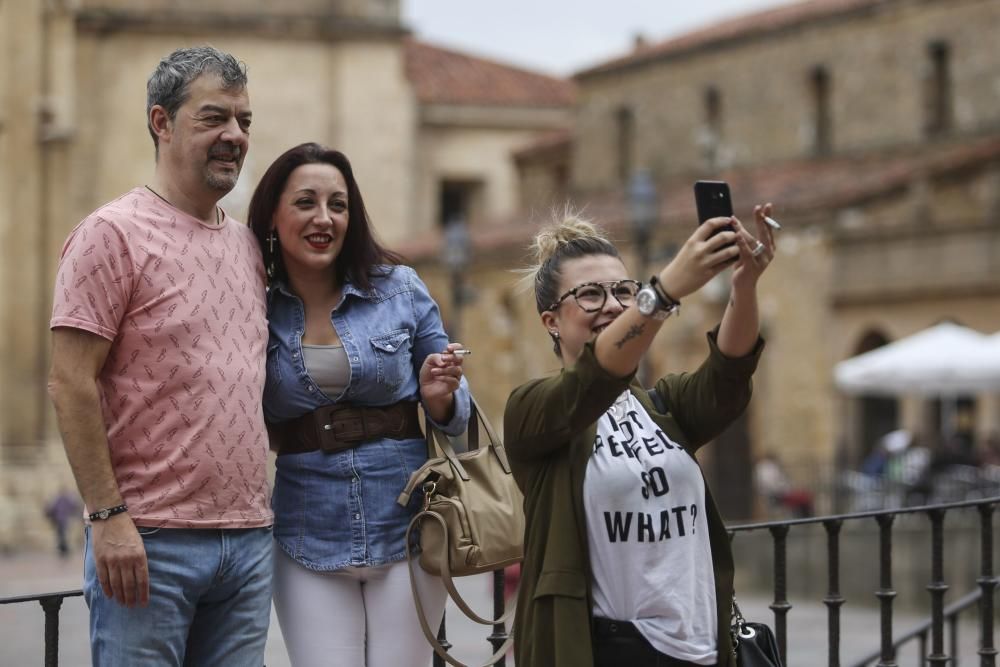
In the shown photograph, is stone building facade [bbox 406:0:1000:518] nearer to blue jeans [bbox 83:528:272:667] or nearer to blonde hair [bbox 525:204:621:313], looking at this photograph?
blonde hair [bbox 525:204:621:313]

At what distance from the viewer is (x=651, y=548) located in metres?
3.84

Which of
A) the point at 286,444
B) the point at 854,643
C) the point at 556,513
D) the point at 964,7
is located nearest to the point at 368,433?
the point at 286,444

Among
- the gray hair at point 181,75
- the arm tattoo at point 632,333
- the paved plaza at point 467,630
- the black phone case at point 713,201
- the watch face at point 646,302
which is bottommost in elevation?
the paved plaza at point 467,630

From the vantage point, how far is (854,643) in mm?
15008

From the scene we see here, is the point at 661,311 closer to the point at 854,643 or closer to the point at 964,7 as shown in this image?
the point at 854,643

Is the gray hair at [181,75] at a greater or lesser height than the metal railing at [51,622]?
greater

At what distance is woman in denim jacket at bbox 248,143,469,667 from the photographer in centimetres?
420

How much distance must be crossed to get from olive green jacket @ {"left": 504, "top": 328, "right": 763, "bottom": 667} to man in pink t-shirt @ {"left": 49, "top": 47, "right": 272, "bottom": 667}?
0.66 meters

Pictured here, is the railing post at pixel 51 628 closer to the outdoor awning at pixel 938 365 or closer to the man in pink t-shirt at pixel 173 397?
the man in pink t-shirt at pixel 173 397

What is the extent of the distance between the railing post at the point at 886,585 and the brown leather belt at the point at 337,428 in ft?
6.66

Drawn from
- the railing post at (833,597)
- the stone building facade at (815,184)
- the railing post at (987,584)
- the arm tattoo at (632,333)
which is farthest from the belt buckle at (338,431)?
the stone building facade at (815,184)

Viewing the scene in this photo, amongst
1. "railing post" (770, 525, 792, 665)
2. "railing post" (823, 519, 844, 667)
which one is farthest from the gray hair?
"railing post" (823, 519, 844, 667)

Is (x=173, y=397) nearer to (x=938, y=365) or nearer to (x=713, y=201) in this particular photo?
(x=713, y=201)

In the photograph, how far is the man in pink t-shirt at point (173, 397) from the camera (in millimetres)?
3787
